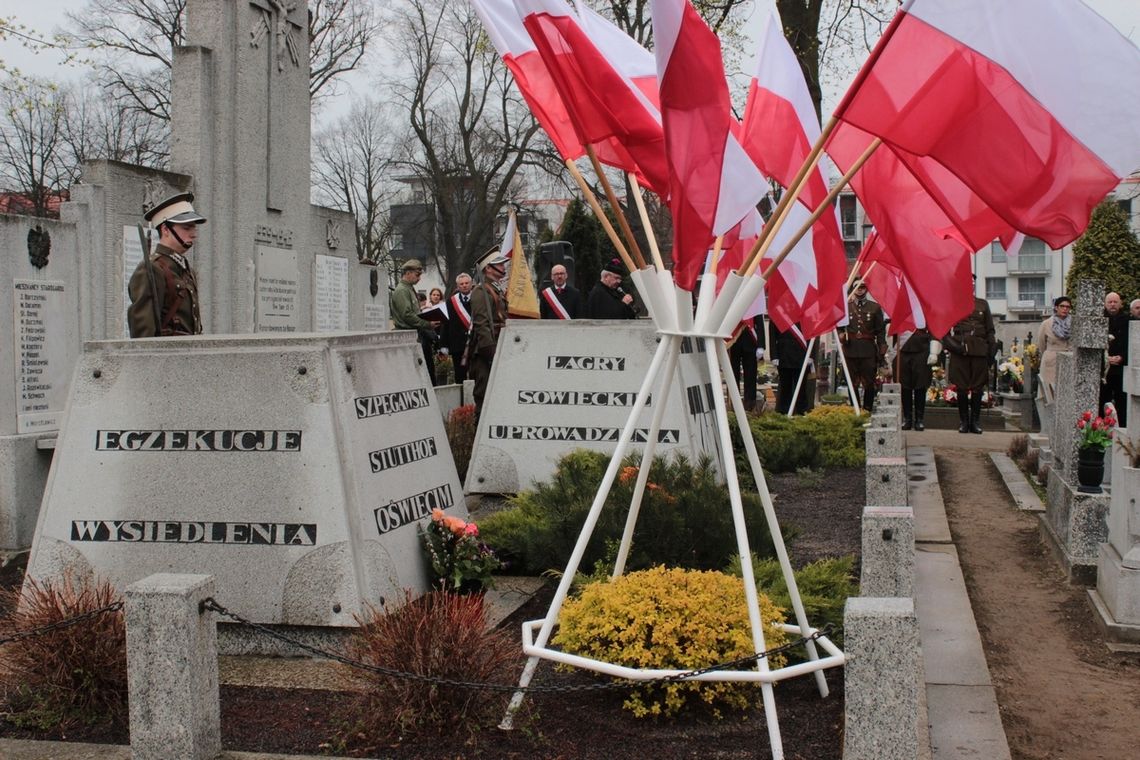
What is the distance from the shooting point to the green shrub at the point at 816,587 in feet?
19.1

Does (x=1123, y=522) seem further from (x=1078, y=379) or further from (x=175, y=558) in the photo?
(x=175, y=558)

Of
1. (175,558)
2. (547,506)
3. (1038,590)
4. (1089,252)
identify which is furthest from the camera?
(1089,252)

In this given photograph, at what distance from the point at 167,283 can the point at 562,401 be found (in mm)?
3499

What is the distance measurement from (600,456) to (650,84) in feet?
12.0

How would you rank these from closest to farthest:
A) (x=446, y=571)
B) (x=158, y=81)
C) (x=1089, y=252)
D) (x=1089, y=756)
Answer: (x=1089, y=756) → (x=446, y=571) → (x=1089, y=252) → (x=158, y=81)

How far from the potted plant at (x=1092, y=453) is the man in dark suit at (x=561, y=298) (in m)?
6.96

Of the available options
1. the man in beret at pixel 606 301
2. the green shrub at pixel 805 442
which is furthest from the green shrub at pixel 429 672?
the man in beret at pixel 606 301

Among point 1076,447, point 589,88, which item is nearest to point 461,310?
point 1076,447

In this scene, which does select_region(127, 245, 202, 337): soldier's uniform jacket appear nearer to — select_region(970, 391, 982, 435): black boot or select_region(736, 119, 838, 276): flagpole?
select_region(736, 119, 838, 276): flagpole

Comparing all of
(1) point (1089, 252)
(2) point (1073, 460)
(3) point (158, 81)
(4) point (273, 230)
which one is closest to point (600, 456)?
(2) point (1073, 460)

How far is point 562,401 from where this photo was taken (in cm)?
1017

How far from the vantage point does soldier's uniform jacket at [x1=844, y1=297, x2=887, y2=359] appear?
64.5 feet

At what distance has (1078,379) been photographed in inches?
424

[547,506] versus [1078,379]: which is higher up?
[1078,379]
